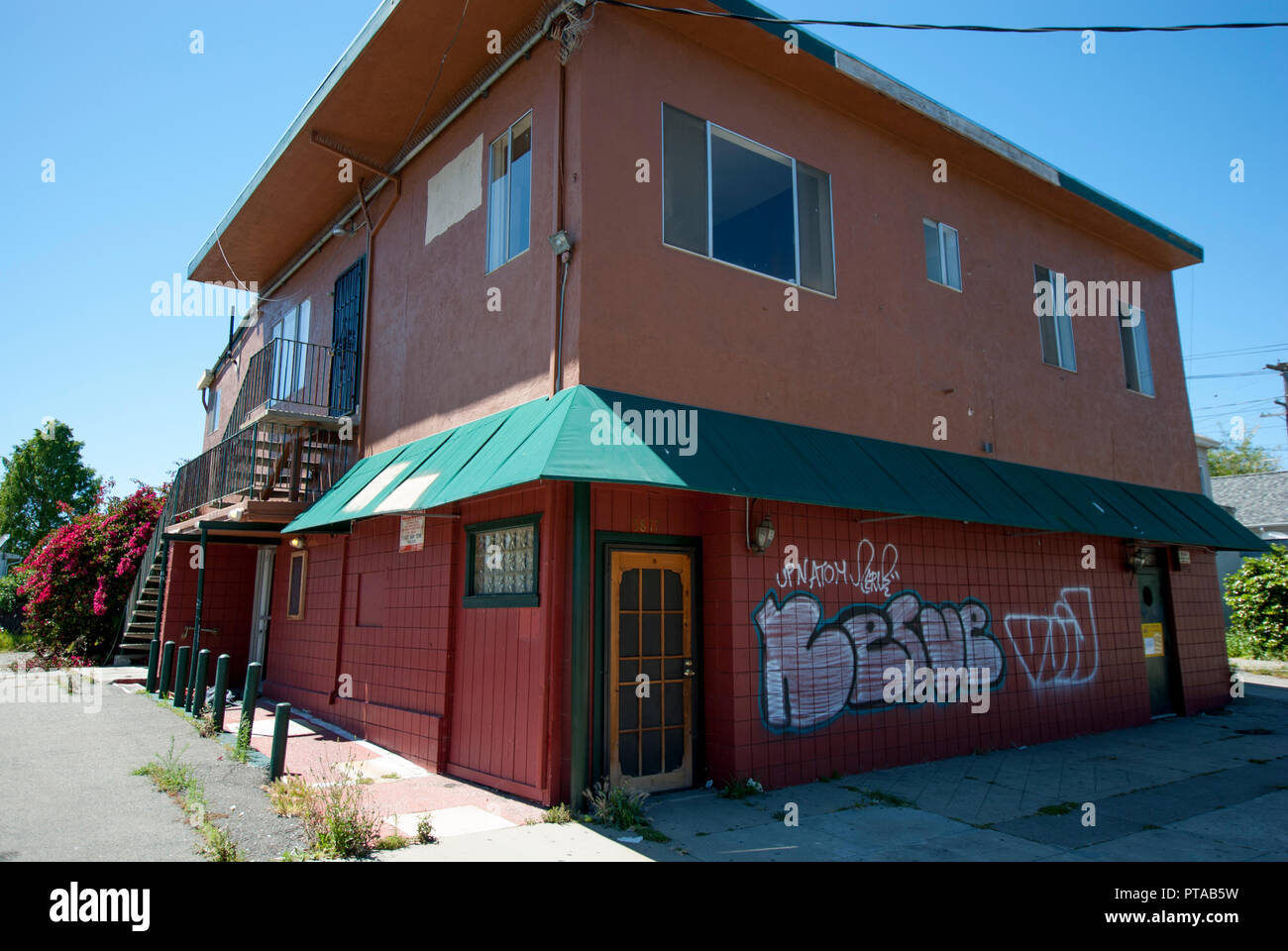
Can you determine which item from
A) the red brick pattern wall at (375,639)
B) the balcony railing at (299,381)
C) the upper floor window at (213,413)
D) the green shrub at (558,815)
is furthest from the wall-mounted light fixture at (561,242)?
the upper floor window at (213,413)

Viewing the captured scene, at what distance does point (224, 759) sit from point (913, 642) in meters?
7.83

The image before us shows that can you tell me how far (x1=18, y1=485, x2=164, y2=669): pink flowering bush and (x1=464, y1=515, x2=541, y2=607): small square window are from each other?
14233 mm

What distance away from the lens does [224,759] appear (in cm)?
839

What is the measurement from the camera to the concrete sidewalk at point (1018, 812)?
592 cm

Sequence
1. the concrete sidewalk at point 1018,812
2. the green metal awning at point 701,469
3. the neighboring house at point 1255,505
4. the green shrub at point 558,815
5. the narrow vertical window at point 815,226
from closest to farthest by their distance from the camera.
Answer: the concrete sidewalk at point 1018,812 → the green shrub at point 558,815 → the green metal awning at point 701,469 → the narrow vertical window at point 815,226 → the neighboring house at point 1255,505

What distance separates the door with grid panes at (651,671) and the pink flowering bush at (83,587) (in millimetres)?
16090

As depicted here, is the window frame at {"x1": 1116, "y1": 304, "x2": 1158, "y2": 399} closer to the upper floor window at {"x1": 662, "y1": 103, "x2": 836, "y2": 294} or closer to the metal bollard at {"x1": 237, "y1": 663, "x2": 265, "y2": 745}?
the upper floor window at {"x1": 662, "y1": 103, "x2": 836, "y2": 294}

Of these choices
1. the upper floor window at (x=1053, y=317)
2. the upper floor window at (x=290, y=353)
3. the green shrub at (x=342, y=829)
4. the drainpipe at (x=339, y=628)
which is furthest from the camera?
the upper floor window at (x=290, y=353)

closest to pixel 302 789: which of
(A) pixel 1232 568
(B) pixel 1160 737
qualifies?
(B) pixel 1160 737

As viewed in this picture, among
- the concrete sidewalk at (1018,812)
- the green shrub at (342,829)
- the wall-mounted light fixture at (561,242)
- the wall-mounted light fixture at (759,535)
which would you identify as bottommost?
the concrete sidewalk at (1018,812)

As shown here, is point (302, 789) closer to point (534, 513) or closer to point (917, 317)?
point (534, 513)

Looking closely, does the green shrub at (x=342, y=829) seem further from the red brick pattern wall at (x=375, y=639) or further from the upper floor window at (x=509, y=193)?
the upper floor window at (x=509, y=193)

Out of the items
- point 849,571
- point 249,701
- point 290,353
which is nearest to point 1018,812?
point 849,571

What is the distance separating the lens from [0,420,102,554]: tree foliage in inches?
1577
